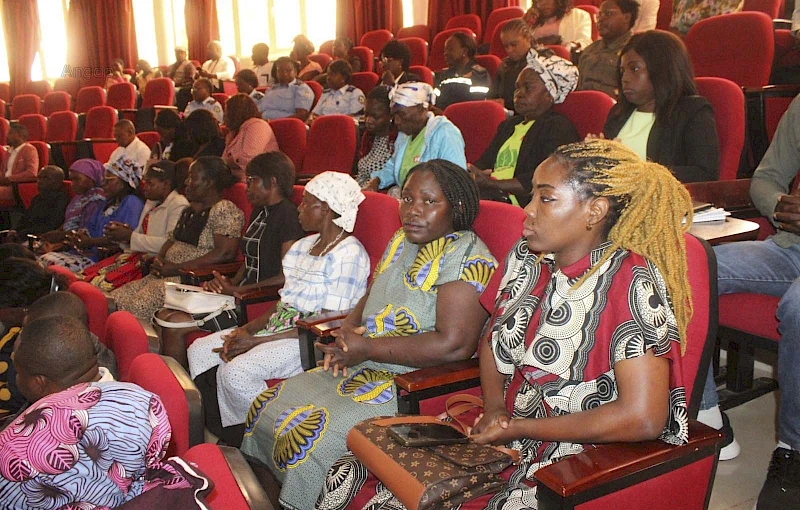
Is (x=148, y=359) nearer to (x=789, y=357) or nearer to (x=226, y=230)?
(x=789, y=357)

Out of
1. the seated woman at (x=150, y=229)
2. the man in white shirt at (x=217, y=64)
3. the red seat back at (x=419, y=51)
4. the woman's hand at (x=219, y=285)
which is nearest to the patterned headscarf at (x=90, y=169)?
the seated woman at (x=150, y=229)

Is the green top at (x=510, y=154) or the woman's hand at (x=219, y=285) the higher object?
the green top at (x=510, y=154)

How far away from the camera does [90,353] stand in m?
1.67

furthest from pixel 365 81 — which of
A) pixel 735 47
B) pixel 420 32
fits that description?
pixel 735 47

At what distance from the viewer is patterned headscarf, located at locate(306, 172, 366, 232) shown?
2842 millimetres

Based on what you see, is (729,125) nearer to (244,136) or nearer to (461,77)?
(461,77)

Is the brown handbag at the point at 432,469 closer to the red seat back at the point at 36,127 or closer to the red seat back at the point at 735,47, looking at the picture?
the red seat back at the point at 735,47

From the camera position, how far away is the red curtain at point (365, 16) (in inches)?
380

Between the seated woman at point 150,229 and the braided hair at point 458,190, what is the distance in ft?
7.82

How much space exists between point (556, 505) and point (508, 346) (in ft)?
1.44

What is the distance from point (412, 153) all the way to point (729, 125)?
1.49m

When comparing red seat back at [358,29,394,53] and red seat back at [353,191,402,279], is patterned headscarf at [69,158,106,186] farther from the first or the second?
red seat back at [358,29,394,53]

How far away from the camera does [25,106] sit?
35.9 ft

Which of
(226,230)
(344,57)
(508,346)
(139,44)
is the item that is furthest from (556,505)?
(139,44)
